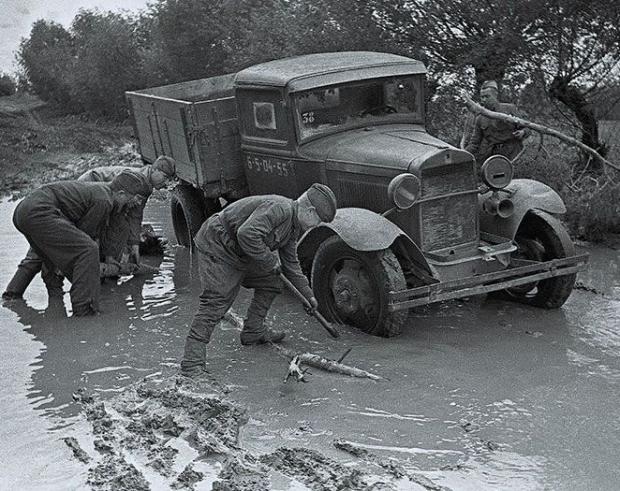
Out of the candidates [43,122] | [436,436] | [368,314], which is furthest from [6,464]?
[43,122]

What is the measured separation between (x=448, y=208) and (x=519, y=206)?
2.60ft

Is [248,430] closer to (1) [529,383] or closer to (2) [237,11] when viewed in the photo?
(1) [529,383]

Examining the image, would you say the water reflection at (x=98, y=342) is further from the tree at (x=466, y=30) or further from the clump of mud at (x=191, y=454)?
the tree at (x=466, y=30)

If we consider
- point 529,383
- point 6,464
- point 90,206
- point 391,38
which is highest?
point 391,38

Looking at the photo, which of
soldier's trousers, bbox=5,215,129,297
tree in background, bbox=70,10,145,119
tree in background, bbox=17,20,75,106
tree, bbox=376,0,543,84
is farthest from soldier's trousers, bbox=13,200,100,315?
tree in background, bbox=17,20,75,106

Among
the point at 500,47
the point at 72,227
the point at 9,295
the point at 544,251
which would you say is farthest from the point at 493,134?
the point at 9,295

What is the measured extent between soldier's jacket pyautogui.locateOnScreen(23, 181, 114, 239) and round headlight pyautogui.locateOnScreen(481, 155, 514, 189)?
142 inches

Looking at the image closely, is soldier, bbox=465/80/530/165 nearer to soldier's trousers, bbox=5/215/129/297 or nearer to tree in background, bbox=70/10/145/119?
soldier's trousers, bbox=5/215/129/297

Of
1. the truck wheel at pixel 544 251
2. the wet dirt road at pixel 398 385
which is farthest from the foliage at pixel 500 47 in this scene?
the wet dirt road at pixel 398 385

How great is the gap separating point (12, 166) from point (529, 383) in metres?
13.2

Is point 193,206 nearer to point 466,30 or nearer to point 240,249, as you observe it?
point 240,249

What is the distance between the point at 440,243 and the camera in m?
7.52

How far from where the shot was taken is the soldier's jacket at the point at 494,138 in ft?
32.2

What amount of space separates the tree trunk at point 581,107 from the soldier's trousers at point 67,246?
22.5ft
